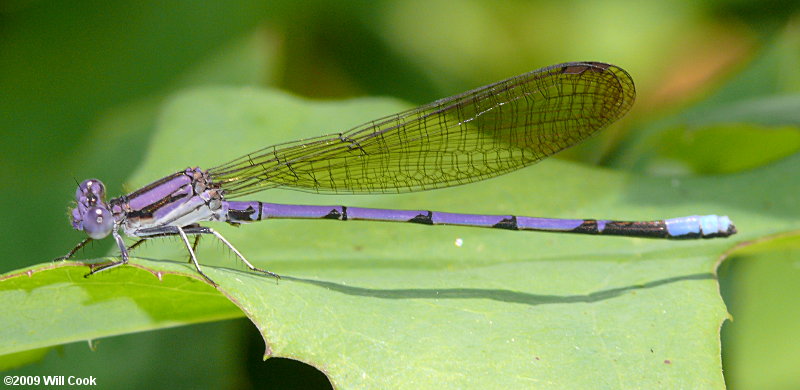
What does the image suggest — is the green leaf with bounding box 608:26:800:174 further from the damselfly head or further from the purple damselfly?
the damselfly head

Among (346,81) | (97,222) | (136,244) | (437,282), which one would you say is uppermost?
(346,81)

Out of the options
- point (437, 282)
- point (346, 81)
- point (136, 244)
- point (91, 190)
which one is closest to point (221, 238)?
point (136, 244)

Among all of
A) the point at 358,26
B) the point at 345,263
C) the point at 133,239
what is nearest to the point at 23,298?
the point at 133,239

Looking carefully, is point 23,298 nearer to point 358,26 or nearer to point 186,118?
point 186,118

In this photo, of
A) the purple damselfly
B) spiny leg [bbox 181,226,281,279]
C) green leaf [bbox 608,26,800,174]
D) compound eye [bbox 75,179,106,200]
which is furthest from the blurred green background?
spiny leg [bbox 181,226,281,279]

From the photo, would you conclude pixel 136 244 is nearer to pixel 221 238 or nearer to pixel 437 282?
pixel 221 238

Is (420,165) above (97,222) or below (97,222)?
above

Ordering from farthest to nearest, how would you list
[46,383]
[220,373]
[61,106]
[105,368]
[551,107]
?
[61,106] < [551,107] < [220,373] < [105,368] < [46,383]
